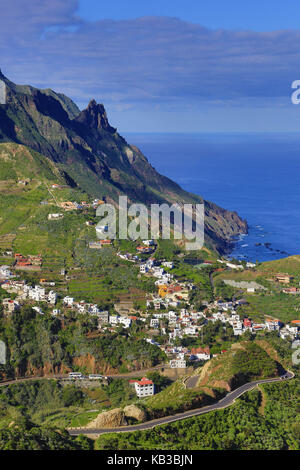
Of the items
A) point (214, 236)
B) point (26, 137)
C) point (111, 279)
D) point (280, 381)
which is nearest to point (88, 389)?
point (280, 381)

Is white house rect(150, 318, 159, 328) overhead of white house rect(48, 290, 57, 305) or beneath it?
beneath

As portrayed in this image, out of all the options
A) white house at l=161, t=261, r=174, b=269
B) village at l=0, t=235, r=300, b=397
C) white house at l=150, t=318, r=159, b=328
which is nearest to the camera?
village at l=0, t=235, r=300, b=397

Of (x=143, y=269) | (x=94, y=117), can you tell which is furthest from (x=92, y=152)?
(x=143, y=269)

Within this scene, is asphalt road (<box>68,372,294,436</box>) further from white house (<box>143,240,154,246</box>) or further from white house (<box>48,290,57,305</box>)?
white house (<box>143,240,154,246</box>)

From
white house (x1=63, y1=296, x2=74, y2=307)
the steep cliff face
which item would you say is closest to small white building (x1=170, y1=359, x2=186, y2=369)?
white house (x1=63, y1=296, x2=74, y2=307)

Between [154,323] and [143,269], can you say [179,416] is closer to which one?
[154,323]

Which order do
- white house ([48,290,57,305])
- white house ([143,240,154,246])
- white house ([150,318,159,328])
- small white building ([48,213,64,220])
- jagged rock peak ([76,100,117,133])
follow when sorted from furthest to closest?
jagged rock peak ([76,100,117,133]) → white house ([143,240,154,246]) → small white building ([48,213,64,220]) → white house ([48,290,57,305]) → white house ([150,318,159,328])

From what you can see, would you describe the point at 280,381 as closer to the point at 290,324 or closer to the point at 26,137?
the point at 290,324
